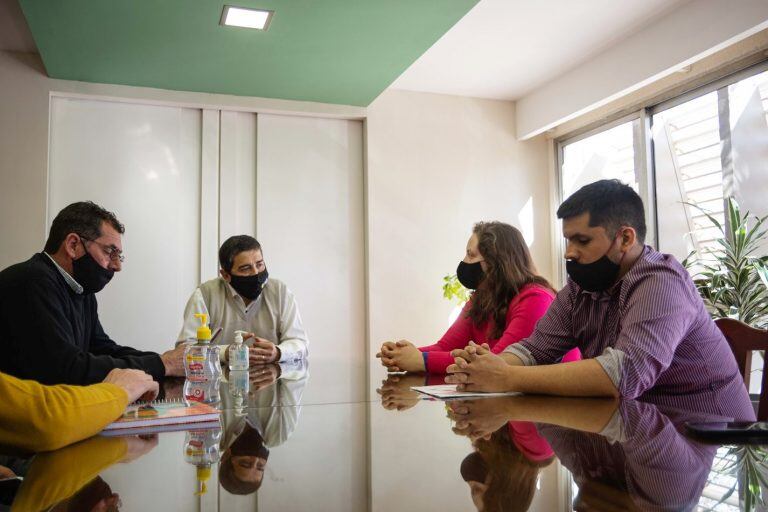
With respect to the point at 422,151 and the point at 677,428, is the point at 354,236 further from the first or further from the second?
the point at 677,428

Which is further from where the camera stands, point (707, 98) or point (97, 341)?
point (707, 98)

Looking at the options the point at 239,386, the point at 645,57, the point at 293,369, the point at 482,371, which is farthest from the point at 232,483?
the point at 645,57

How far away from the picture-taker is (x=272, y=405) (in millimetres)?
1490

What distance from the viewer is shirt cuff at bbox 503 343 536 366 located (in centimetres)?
196

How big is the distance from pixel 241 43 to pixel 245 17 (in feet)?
1.30

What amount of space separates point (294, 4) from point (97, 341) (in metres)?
2.12

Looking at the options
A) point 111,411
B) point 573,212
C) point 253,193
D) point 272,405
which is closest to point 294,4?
point 253,193

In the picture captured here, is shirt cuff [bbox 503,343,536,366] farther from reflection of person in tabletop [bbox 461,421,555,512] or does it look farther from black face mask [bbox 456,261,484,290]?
reflection of person in tabletop [bbox 461,421,555,512]

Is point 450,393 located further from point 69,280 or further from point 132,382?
point 69,280

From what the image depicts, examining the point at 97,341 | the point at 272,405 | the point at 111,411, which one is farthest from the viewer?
the point at 97,341

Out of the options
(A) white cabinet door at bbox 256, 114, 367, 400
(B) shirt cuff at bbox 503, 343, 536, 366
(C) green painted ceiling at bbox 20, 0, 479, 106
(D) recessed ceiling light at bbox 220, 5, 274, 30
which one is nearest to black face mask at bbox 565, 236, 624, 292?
(B) shirt cuff at bbox 503, 343, 536, 366

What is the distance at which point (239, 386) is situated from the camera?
186cm

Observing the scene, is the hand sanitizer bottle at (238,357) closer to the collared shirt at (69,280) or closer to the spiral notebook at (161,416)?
A: the collared shirt at (69,280)

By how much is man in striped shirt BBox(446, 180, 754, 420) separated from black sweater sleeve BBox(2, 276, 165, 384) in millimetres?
1008
